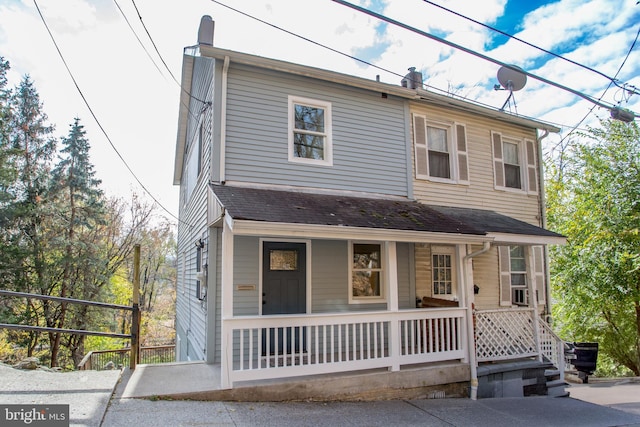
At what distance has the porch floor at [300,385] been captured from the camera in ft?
16.7

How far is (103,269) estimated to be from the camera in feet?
58.8

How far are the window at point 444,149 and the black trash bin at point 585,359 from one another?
18.2ft

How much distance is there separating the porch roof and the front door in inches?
39.5

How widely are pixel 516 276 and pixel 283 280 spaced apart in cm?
622

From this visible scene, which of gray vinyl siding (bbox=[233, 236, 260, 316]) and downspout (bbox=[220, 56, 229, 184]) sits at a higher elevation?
downspout (bbox=[220, 56, 229, 184])

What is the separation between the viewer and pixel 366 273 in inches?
310

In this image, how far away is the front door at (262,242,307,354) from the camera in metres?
6.97

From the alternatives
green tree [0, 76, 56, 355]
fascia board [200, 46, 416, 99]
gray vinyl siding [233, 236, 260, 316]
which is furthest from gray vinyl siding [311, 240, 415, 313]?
green tree [0, 76, 56, 355]

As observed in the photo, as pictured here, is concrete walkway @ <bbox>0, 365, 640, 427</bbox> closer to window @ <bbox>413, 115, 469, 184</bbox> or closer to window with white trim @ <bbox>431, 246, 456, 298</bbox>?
window with white trim @ <bbox>431, 246, 456, 298</bbox>

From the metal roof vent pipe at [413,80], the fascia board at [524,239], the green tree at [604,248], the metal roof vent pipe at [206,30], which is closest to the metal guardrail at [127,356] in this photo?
the metal roof vent pipe at [206,30]

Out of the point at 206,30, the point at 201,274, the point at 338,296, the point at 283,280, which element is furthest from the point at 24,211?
the point at 338,296

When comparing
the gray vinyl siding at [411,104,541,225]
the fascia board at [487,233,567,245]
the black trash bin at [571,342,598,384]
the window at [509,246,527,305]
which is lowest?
the black trash bin at [571,342,598,384]

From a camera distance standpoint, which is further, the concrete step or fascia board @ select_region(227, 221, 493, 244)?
the concrete step

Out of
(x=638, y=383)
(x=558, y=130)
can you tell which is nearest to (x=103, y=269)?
(x=558, y=130)
